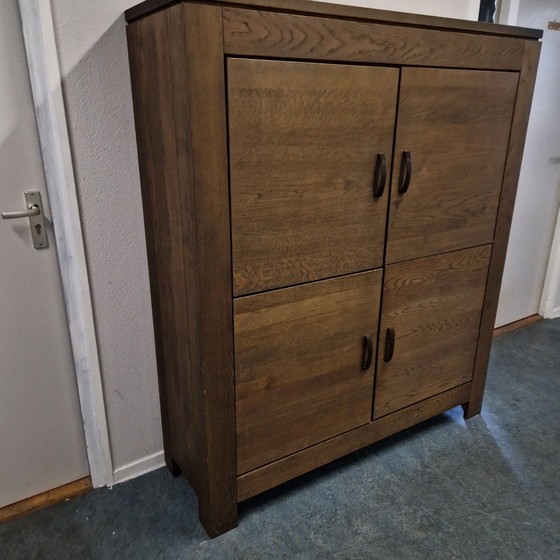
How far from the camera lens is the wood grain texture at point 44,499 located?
1.49m

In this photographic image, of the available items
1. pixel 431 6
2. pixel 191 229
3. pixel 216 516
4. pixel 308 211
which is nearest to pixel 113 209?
pixel 191 229

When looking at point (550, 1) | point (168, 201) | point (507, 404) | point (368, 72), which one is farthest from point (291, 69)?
point (550, 1)

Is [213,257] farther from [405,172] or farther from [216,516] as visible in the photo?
[216,516]

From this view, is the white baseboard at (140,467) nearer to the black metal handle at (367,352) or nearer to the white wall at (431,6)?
the black metal handle at (367,352)

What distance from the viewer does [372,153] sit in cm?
130

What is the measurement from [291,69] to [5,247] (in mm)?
890

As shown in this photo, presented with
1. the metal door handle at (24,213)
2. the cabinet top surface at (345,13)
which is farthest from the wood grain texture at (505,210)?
the metal door handle at (24,213)

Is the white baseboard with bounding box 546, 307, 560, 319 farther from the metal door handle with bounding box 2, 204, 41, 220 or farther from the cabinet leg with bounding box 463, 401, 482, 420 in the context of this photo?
the metal door handle with bounding box 2, 204, 41, 220

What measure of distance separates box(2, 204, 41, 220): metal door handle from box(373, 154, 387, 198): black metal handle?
923 millimetres

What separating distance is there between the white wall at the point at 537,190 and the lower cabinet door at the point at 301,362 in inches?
56.7

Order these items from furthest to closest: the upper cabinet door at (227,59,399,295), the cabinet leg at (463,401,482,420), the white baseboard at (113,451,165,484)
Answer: the cabinet leg at (463,401,482,420) < the white baseboard at (113,451,165,484) < the upper cabinet door at (227,59,399,295)

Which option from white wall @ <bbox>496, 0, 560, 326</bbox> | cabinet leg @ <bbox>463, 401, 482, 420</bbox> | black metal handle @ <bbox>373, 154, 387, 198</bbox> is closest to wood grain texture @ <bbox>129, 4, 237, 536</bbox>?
black metal handle @ <bbox>373, 154, 387, 198</bbox>

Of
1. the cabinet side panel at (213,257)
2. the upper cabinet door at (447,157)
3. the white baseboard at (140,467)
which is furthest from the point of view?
the white baseboard at (140,467)

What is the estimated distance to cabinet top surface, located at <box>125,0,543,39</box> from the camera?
102 centimetres
